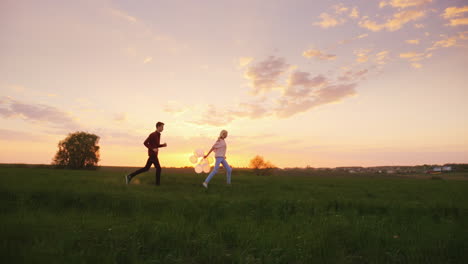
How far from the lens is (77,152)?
5444 centimetres

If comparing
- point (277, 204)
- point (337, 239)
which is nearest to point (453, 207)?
point (277, 204)

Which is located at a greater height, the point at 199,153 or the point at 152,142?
the point at 152,142

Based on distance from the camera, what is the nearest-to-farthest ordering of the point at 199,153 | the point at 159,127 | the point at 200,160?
the point at 159,127
the point at 199,153
the point at 200,160

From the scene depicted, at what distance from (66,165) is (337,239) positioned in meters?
59.8

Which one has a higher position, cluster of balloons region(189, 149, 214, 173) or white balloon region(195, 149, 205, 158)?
white balloon region(195, 149, 205, 158)

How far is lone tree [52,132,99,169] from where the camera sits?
54.1 meters

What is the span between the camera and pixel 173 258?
14.6 ft

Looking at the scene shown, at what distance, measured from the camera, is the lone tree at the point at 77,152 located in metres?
54.1

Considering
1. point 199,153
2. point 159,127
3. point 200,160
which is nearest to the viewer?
point 159,127

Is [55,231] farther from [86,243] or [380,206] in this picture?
[380,206]

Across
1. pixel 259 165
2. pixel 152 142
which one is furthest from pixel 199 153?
pixel 259 165

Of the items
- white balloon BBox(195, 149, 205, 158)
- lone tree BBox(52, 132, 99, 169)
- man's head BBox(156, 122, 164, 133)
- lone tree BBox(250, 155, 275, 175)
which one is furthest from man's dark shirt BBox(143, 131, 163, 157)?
lone tree BBox(52, 132, 99, 169)

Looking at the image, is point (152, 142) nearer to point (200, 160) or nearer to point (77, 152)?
point (200, 160)

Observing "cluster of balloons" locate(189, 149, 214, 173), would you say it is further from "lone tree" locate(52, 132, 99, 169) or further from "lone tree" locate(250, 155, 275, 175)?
"lone tree" locate(52, 132, 99, 169)
